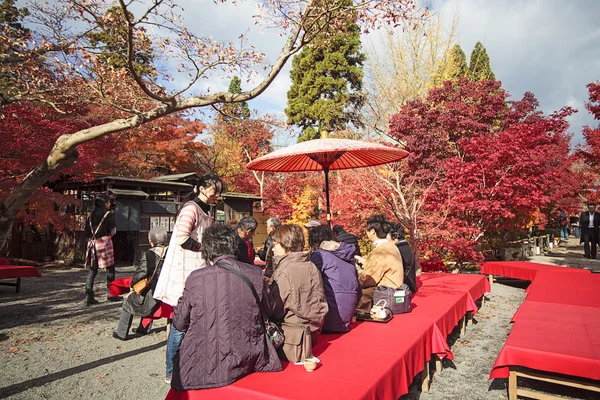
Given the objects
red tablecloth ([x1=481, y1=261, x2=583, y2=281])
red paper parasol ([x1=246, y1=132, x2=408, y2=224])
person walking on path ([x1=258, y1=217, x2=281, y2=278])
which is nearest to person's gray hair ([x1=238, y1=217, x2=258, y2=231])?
person walking on path ([x1=258, y1=217, x2=281, y2=278])

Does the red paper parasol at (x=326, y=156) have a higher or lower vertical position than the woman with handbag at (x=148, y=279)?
higher

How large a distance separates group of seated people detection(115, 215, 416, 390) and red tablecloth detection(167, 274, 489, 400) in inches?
4.5

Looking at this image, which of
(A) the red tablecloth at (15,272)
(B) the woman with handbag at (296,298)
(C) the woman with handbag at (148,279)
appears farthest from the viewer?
(A) the red tablecloth at (15,272)

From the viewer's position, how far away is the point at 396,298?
165 inches

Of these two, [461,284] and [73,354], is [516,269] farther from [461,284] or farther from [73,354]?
[73,354]

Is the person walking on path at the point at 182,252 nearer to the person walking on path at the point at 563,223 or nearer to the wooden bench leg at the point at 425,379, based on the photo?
the wooden bench leg at the point at 425,379

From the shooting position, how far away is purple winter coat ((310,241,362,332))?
3.54 meters

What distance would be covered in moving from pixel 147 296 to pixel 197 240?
1.41m

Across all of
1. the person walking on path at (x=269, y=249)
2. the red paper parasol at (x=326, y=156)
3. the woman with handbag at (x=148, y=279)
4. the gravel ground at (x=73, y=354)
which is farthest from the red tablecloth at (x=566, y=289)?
the gravel ground at (x=73, y=354)

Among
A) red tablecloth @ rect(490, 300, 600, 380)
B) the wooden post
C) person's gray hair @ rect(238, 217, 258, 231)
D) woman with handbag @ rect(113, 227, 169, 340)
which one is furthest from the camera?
the wooden post

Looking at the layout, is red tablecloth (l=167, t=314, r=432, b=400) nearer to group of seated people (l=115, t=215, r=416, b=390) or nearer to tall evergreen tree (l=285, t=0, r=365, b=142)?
group of seated people (l=115, t=215, r=416, b=390)

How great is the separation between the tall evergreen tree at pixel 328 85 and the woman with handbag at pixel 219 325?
59.0 ft

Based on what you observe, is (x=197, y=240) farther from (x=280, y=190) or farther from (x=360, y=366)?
(x=280, y=190)

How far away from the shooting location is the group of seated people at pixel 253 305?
237 cm
